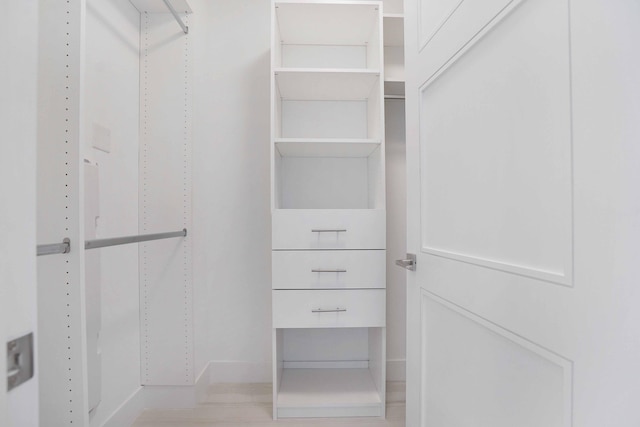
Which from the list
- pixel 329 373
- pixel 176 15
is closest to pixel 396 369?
pixel 329 373

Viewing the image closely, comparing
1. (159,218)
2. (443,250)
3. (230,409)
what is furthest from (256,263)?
(443,250)

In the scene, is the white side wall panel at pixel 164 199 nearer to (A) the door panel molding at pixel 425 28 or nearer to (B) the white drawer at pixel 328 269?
(B) the white drawer at pixel 328 269

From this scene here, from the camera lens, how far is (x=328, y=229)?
1.68m

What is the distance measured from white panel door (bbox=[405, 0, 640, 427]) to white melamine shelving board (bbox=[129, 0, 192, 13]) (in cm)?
126

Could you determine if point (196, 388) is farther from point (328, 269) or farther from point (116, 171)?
point (116, 171)

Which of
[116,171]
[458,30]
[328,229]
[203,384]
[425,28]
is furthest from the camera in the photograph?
[203,384]

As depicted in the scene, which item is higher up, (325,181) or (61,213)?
(325,181)

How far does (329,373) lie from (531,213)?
172cm

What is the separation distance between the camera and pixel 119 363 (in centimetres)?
156

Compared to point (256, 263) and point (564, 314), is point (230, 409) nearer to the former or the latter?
point (256, 263)

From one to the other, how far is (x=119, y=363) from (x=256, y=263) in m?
0.79

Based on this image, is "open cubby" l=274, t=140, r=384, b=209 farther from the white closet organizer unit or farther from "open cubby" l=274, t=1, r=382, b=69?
"open cubby" l=274, t=1, r=382, b=69

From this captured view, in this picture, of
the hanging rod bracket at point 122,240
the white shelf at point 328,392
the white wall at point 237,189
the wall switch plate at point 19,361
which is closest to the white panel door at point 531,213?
the wall switch plate at point 19,361

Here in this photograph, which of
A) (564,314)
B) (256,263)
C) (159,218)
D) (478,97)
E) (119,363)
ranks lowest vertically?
(119,363)
